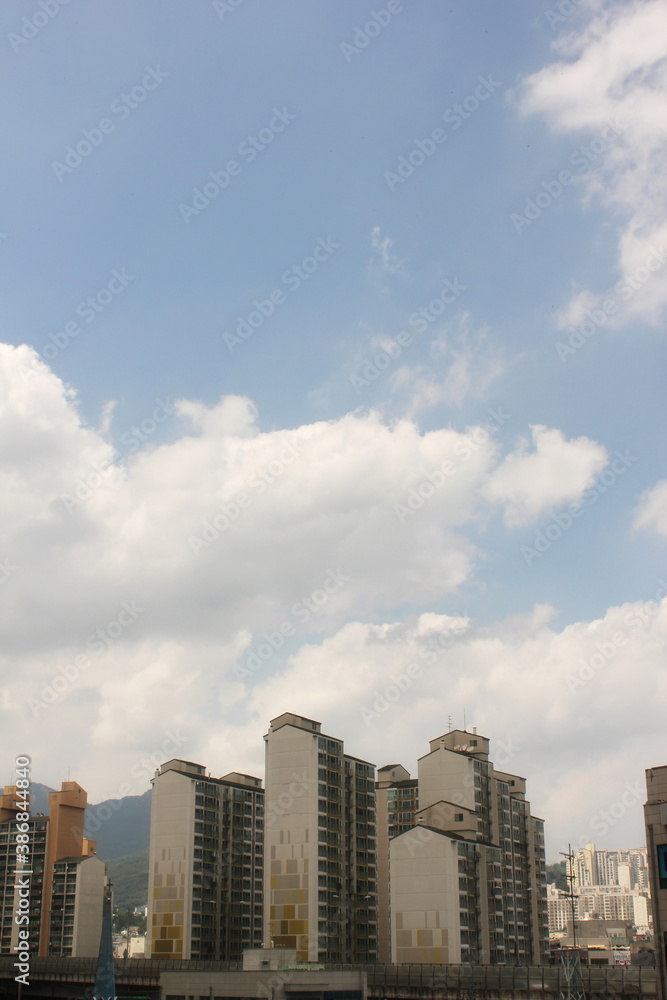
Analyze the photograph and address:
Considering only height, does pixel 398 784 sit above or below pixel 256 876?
above

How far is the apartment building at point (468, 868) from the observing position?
108750mm

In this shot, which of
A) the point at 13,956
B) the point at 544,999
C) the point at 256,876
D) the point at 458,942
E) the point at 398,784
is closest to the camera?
the point at 544,999

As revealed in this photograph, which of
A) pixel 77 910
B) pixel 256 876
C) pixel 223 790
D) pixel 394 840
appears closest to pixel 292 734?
pixel 394 840

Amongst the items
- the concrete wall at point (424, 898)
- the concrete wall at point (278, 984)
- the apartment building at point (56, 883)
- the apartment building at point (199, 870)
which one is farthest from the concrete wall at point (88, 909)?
the concrete wall at point (424, 898)

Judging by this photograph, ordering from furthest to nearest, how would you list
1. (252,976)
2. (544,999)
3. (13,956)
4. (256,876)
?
(256,876) < (13,956) < (252,976) < (544,999)

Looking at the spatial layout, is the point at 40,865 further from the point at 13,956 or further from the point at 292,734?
the point at 292,734

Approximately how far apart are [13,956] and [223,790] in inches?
1510

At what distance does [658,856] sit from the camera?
221ft

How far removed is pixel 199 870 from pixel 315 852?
24894 mm

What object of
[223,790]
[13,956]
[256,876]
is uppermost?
[223,790]

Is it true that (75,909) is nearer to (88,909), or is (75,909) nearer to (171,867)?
(88,909)

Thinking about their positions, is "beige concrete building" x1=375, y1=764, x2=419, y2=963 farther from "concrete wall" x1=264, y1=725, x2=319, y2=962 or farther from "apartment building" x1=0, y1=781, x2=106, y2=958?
"apartment building" x1=0, y1=781, x2=106, y2=958

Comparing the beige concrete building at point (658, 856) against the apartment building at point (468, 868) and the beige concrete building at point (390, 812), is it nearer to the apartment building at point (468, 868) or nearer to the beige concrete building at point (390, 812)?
the apartment building at point (468, 868)

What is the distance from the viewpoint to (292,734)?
121 m
